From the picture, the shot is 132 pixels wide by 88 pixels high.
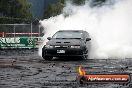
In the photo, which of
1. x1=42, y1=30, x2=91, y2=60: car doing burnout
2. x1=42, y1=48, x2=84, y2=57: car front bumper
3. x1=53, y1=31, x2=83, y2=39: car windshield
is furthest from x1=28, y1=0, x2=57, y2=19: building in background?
x1=42, y1=48, x2=84, y2=57: car front bumper

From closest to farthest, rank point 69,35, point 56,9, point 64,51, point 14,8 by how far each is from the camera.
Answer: point 64,51 < point 69,35 < point 14,8 < point 56,9

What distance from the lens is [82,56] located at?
2130 cm

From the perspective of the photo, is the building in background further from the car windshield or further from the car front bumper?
the car front bumper

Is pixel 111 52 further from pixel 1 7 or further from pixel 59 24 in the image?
pixel 1 7

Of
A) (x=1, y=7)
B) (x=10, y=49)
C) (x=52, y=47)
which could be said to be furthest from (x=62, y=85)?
(x=1, y=7)

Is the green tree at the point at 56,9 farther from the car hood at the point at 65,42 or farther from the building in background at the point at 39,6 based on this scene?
the car hood at the point at 65,42

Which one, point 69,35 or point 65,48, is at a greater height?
point 69,35

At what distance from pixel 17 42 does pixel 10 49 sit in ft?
2.67

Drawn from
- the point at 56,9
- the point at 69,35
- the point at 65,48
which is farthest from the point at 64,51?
the point at 56,9

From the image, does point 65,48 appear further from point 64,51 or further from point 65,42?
point 65,42

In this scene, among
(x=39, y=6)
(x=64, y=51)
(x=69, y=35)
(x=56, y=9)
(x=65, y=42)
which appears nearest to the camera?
(x=64, y=51)

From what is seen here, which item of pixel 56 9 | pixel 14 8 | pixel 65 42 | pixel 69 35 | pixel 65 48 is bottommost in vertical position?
pixel 65 48

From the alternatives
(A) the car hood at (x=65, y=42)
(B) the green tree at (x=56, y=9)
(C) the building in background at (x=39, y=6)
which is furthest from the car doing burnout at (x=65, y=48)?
(C) the building in background at (x=39, y=6)

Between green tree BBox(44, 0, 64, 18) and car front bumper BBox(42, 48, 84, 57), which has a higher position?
green tree BBox(44, 0, 64, 18)
